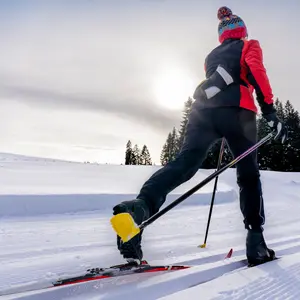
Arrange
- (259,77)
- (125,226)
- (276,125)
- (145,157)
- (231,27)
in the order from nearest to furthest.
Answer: (125,226) < (259,77) < (276,125) < (231,27) < (145,157)

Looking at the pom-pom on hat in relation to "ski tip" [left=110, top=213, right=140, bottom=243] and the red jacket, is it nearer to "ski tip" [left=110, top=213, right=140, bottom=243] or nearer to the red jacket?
the red jacket

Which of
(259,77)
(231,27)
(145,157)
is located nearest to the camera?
(259,77)

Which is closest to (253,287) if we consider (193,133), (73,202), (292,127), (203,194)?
(193,133)

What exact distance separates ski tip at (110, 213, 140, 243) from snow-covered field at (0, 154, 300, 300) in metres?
0.28

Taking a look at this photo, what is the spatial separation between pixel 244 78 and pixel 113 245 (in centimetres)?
188

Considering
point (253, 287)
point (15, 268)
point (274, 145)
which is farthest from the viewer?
point (274, 145)

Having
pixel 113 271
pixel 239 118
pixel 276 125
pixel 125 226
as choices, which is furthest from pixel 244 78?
pixel 113 271

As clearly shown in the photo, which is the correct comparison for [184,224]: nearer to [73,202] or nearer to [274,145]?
[73,202]

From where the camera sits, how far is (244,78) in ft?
8.18

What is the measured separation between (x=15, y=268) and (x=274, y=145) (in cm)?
3631

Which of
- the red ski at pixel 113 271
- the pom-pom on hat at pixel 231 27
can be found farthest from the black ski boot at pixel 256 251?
the pom-pom on hat at pixel 231 27

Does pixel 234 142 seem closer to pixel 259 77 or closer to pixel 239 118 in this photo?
pixel 239 118

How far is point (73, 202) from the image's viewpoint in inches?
207

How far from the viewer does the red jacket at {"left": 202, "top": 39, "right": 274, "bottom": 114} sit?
2.36 meters
